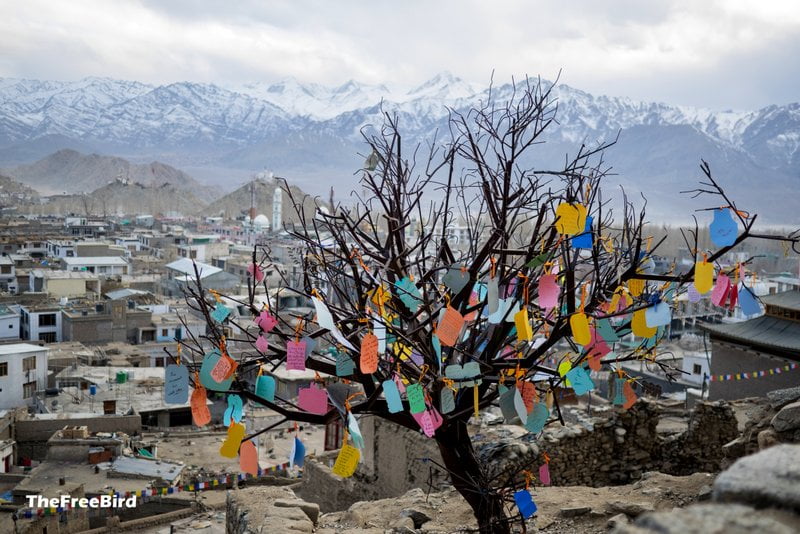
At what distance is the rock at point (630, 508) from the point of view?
15.8ft

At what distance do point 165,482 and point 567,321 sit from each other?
1219cm

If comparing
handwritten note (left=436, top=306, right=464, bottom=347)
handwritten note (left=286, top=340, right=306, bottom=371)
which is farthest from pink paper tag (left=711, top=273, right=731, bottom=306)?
handwritten note (left=286, top=340, right=306, bottom=371)

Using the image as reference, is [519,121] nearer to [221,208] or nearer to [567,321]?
[567,321]

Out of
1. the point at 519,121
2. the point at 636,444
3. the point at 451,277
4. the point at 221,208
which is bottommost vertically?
the point at 636,444

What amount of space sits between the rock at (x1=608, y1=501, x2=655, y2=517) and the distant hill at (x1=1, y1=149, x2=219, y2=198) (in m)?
176

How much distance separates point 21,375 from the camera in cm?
2347

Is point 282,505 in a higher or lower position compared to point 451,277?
lower

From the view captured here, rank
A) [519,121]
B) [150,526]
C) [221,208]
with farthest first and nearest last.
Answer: [221,208] → [150,526] → [519,121]

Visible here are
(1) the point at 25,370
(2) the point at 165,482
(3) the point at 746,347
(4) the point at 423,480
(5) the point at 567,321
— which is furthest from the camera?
(1) the point at 25,370

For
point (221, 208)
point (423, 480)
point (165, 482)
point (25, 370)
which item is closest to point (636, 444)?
point (423, 480)

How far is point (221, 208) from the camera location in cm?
12356

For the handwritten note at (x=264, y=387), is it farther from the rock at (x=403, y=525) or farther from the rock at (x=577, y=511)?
the rock at (x=577, y=511)

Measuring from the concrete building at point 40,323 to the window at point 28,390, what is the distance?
8891 mm

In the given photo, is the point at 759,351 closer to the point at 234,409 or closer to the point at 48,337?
the point at 234,409
